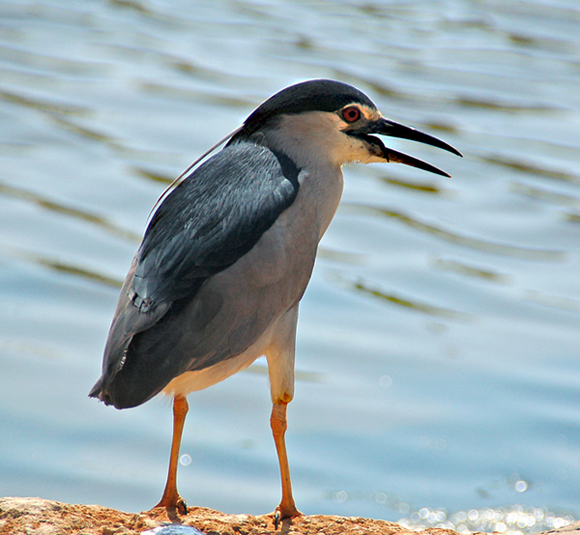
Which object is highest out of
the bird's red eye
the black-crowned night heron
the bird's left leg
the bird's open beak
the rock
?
the bird's red eye

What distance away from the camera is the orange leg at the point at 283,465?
168 inches

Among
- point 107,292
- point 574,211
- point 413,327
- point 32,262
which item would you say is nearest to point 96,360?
point 107,292

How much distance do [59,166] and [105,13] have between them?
536cm

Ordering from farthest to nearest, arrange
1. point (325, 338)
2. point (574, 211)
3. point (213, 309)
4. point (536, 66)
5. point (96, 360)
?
point (536, 66)
point (574, 211)
point (325, 338)
point (96, 360)
point (213, 309)

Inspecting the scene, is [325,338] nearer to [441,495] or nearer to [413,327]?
[413,327]

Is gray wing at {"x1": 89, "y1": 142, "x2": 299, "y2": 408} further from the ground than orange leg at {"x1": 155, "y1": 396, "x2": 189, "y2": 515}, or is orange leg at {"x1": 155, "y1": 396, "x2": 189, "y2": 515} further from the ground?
gray wing at {"x1": 89, "y1": 142, "x2": 299, "y2": 408}

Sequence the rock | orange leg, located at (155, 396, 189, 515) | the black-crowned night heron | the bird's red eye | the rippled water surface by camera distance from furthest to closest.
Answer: the rippled water surface < the bird's red eye < orange leg, located at (155, 396, 189, 515) < the black-crowned night heron < the rock

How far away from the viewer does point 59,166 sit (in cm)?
912

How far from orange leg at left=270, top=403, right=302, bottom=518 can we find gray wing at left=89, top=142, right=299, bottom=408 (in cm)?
73

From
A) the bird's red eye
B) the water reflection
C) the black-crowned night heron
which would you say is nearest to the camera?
the black-crowned night heron

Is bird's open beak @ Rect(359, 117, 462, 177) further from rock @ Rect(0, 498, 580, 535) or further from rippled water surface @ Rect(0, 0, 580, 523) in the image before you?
rippled water surface @ Rect(0, 0, 580, 523)

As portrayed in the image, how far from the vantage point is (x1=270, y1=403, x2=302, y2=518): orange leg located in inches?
168

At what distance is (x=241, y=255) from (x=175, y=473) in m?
1.09

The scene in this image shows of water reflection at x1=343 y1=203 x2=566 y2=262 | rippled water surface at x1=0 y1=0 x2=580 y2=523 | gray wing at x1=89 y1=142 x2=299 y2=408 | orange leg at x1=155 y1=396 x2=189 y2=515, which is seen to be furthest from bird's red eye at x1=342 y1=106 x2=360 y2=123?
water reflection at x1=343 y1=203 x2=566 y2=262
